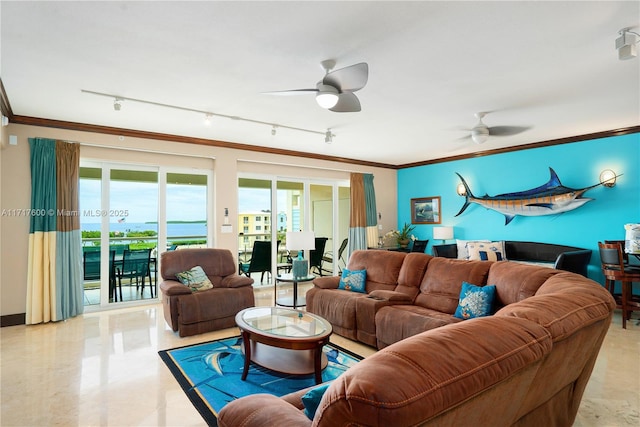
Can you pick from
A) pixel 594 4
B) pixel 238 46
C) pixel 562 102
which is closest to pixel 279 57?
pixel 238 46

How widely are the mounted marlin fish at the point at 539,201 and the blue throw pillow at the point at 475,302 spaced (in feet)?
10.9

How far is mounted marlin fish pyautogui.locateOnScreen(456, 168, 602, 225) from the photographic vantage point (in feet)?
17.5

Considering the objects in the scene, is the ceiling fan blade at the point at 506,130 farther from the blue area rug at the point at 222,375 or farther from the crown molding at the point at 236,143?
the blue area rug at the point at 222,375

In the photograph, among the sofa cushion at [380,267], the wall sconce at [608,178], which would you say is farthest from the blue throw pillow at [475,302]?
the wall sconce at [608,178]

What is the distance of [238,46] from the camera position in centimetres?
259

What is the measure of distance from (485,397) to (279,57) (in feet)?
8.53

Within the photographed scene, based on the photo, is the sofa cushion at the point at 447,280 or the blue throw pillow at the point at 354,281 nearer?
the sofa cushion at the point at 447,280

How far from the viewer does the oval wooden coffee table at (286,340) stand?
2.69m

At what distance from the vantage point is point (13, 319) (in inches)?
169

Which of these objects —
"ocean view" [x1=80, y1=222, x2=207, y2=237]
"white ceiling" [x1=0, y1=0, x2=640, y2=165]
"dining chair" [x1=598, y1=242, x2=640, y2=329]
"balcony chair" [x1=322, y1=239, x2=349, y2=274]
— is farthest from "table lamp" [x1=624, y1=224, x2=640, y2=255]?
"ocean view" [x1=80, y1=222, x2=207, y2=237]

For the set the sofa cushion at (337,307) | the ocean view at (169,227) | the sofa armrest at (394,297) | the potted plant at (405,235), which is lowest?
the sofa cushion at (337,307)

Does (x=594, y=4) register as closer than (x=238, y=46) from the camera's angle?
Yes

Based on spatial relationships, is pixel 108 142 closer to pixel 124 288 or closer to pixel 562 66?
pixel 124 288

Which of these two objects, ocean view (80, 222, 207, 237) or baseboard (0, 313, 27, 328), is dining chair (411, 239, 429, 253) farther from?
baseboard (0, 313, 27, 328)
